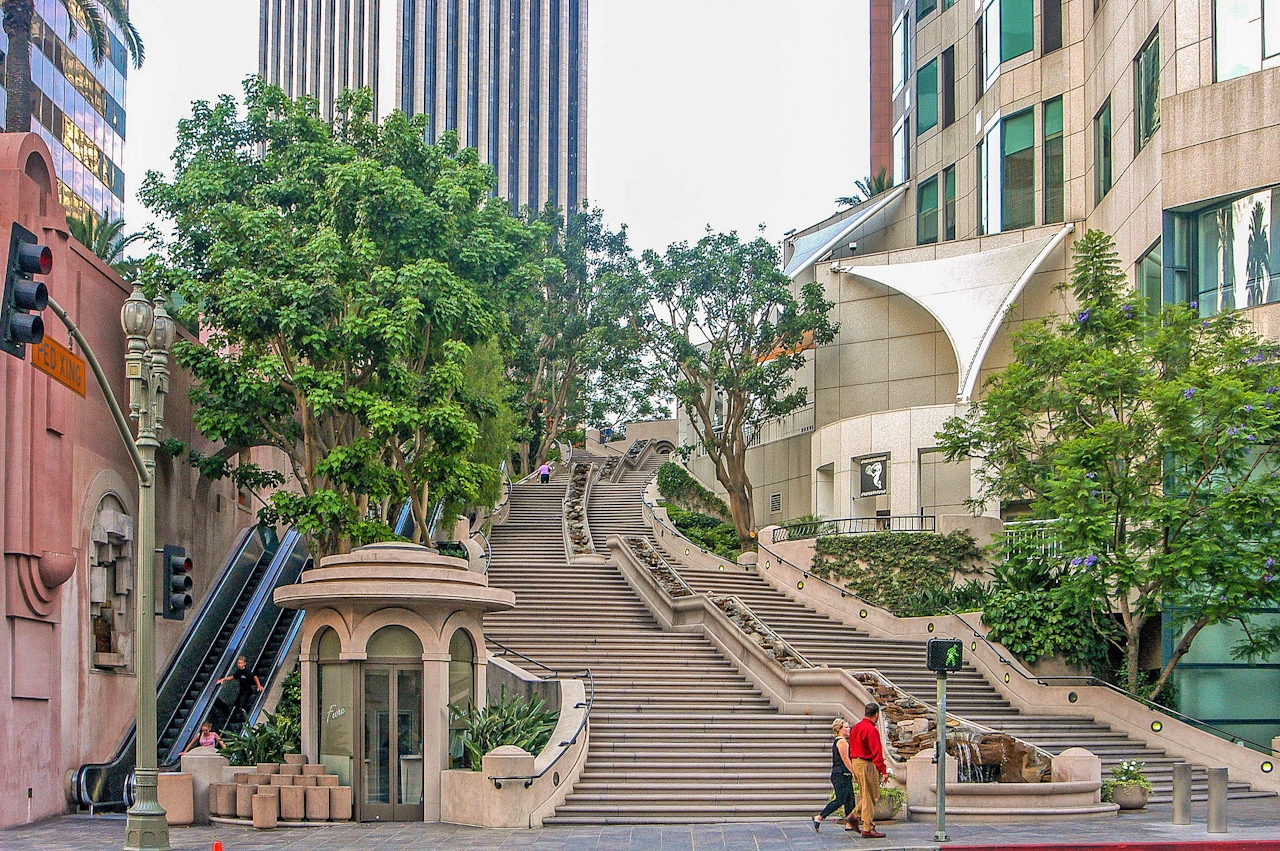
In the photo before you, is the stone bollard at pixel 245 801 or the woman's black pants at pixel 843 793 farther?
the stone bollard at pixel 245 801

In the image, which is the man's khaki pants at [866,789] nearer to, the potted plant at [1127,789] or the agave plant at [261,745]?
the potted plant at [1127,789]

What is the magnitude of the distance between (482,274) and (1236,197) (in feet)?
53.7

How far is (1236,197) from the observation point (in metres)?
29.5

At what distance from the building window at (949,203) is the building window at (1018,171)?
13.1ft

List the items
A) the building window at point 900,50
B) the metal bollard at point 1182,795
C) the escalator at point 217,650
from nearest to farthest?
the metal bollard at point 1182,795, the escalator at point 217,650, the building window at point 900,50

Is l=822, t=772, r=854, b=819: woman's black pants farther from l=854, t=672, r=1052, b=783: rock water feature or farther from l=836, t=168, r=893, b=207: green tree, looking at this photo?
l=836, t=168, r=893, b=207: green tree

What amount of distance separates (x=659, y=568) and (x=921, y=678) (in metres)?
7.56

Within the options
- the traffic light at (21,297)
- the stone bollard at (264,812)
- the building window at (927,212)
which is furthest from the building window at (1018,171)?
the traffic light at (21,297)

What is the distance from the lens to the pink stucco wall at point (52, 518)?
67.6ft

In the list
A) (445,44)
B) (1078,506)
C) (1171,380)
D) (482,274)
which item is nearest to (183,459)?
(482,274)

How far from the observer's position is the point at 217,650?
27172 millimetres

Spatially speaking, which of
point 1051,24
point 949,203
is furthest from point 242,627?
point 949,203

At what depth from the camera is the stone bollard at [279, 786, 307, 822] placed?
62.5 feet

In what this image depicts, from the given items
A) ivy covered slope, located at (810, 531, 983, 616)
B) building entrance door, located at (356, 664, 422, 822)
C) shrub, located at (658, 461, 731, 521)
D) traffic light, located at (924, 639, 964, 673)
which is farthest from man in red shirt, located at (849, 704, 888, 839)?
shrub, located at (658, 461, 731, 521)
